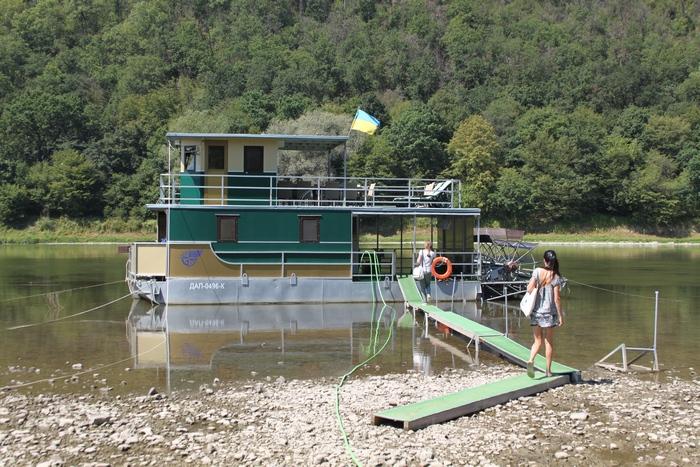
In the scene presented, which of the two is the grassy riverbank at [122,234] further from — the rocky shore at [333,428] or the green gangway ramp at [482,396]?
the rocky shore at [333,428]

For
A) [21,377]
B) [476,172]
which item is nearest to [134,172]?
[476,172]

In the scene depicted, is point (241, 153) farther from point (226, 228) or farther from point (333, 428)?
point (333, 428)

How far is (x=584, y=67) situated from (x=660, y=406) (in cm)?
12763

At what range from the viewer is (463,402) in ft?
37.9

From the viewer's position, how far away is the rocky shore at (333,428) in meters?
9.80

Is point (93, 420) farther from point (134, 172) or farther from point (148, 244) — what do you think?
point (134, 172)

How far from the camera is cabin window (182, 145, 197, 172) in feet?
83.4

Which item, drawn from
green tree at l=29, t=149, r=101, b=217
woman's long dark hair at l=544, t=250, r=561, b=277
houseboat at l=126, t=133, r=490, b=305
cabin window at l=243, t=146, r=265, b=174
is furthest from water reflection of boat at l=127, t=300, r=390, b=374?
green tree at l=29, t=149, r=101, b=217

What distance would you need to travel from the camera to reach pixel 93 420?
1113cm

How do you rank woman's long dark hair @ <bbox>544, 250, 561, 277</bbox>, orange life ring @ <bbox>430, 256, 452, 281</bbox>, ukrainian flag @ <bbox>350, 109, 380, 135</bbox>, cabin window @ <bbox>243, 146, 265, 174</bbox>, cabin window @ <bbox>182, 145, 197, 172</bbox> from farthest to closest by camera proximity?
ukrainian flag @ <bbox>350, 109, 380, 135</bbox> → cabin window @ <bbox>182, 145, 197, 172</bbox> → cabin window @ <bbox>243, 146, 265, 174</bbox> → orange life ring @ <bbox>430, 256, 452, 281</bbox> → woman's long dark hair @ <bbox>544, 250, 561, 277</bbox>

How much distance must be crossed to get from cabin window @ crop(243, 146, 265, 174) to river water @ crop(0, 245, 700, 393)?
473cm

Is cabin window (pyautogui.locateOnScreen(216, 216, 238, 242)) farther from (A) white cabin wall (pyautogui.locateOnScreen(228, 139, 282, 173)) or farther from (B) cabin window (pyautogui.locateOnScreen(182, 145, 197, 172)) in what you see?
(B) cabin window (pyautogui.locateOnScreen(182, 145, 197, 172))

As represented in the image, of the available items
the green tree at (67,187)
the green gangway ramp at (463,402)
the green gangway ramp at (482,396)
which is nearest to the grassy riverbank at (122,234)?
→ the green tree at (67,187)

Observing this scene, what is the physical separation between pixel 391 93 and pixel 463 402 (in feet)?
428
